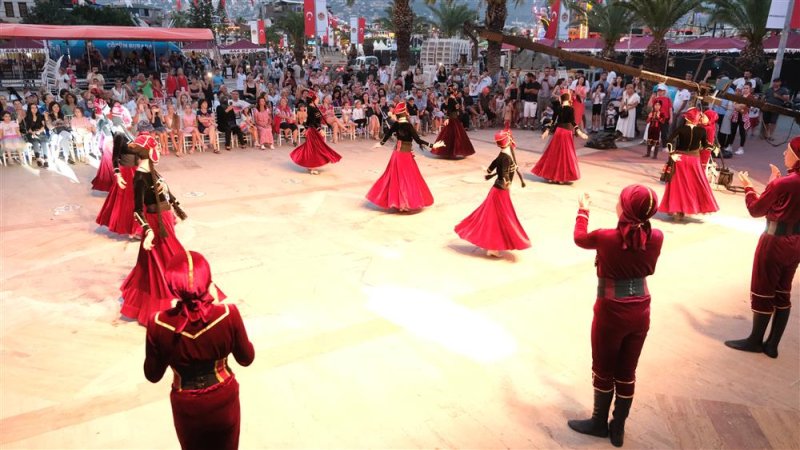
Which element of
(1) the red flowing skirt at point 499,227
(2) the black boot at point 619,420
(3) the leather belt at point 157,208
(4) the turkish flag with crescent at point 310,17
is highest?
(4) the turkish flag with crescent at point 310,17

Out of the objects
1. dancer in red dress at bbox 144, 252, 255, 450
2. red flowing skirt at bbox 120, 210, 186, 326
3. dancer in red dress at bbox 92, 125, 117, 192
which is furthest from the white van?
dancer in red dress at bbox 144, 252, 255, 450

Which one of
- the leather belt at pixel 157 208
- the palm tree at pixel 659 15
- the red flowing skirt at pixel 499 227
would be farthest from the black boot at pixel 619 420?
the palm tree at pixel 659 15

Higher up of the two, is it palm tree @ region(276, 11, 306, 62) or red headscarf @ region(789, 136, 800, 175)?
palm tree @ region(276, 11, 306, 62)

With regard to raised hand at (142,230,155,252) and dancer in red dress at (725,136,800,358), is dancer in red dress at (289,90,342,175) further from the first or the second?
dancer in red dress at (725,136,800,358)

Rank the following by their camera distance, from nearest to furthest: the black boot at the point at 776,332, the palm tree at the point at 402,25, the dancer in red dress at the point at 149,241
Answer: the black boot at the point at 776,332, the dancer in red dress at the point at 149,241, the palm tree at the point at 402,25

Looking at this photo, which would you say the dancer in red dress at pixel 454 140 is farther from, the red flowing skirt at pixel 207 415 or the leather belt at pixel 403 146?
the red flowing skirt at pixel 207 415

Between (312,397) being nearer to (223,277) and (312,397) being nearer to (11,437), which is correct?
(11,437)

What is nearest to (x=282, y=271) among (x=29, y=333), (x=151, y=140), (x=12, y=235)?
(x=151, y=140)

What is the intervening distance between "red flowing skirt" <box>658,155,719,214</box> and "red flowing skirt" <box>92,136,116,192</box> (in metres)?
10.00

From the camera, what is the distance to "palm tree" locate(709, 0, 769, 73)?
71.9ft

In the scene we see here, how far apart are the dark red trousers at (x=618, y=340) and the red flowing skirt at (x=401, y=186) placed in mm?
5882

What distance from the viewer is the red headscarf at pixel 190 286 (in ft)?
9.13

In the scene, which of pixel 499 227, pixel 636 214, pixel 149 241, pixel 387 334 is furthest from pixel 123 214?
pixel 636 214

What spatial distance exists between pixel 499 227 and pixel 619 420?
3.83 m
